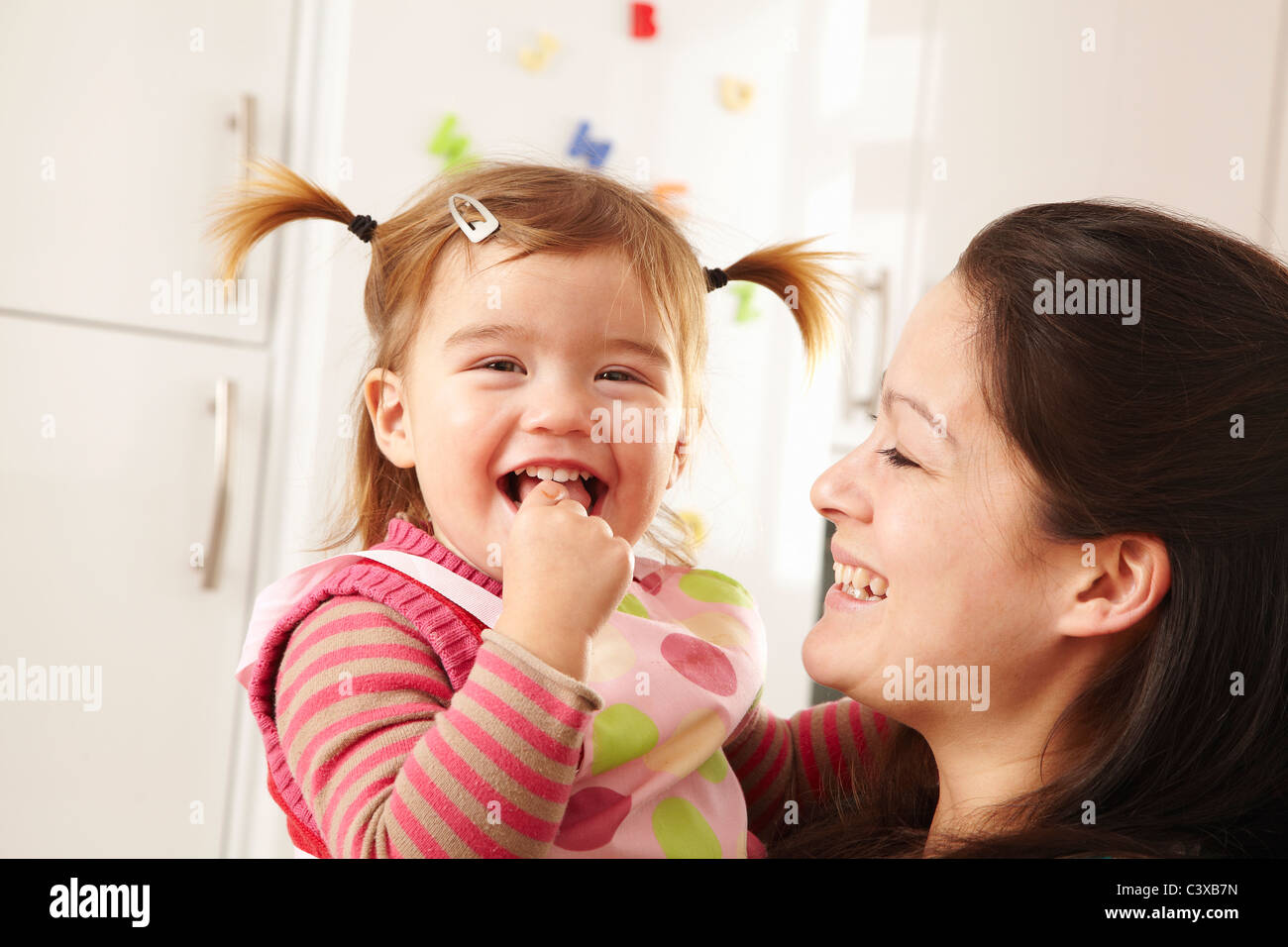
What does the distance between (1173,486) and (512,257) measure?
0.53 metres

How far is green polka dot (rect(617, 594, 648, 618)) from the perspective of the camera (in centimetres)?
105

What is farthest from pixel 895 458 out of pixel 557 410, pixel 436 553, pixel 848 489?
pixel 436 553

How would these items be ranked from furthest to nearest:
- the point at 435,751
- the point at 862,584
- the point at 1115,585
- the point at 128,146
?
the point at 128,146
the point at 862,584
the point at 1115,585
the point at 435,751

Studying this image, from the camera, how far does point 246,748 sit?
196 centimetres

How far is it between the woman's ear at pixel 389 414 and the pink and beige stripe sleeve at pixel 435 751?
26 centimetres

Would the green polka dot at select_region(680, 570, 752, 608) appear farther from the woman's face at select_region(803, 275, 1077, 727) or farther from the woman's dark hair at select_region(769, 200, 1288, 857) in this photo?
the woman's dark hair at select_region(769, 200, 1288, 857)

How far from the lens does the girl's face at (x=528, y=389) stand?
0.95 meters

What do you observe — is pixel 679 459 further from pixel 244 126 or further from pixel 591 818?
pixel 244 126

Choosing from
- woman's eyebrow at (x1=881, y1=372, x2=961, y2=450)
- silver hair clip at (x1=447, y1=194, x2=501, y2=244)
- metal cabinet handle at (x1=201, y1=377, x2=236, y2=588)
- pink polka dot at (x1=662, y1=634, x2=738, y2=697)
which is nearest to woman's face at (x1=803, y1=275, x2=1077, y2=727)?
woman's eyebrow at (x1=881, y1=372, x2=961, y2=450)

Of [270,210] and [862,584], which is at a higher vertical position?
[270,210]

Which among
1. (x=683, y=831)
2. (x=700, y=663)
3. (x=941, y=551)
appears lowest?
(x=683, y=831)

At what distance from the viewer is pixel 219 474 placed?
1.90m
